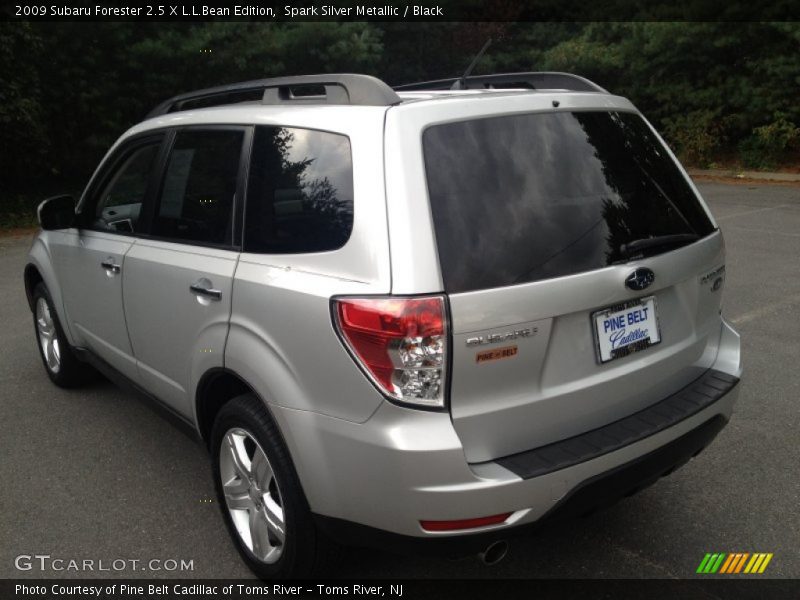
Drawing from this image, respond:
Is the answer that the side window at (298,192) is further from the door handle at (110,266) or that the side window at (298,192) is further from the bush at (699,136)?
the bush at (699,136)

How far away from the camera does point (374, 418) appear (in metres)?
2.29

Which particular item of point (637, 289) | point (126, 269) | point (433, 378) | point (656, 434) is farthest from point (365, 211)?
point (126, 269)

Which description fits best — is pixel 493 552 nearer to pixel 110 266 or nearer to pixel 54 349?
pixel 110 266

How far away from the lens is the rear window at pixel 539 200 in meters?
2.35

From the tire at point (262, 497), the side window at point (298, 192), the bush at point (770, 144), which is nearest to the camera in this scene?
the side window at point (298, 192)

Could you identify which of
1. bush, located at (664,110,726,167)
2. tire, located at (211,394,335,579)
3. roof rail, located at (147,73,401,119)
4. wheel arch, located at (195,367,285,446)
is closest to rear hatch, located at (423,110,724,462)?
roof rail, located at (147,73,401,119)

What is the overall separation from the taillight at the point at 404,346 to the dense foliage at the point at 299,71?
1419 cm

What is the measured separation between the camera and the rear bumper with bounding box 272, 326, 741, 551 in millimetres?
2258

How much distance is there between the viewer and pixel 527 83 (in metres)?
3.50

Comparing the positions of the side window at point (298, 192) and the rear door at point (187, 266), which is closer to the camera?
the side window at point (298, 192)

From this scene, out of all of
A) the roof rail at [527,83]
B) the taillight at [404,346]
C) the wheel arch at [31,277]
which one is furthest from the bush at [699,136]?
the taillight at [404,346]

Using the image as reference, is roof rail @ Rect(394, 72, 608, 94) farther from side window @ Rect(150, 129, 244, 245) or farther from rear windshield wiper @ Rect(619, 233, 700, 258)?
side window @ Rect(150, 129, 244, 245)

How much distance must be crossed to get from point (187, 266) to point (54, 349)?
2511mm

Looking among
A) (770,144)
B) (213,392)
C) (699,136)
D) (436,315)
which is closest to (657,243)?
(436,315)
